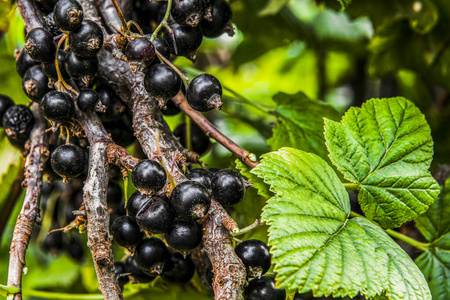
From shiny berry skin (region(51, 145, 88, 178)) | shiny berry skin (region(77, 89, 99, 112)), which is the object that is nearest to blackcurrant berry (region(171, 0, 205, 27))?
shiny berry skin (region(77, 89, 99, 112))

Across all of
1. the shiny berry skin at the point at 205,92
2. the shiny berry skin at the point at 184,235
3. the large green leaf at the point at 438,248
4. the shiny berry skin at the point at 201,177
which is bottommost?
the large green leaf at the point at 438,248

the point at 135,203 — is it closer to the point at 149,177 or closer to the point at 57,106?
the point at 149,177

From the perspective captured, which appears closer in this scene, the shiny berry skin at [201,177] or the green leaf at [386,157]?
Answer: the shiny berry skin at [201,177]

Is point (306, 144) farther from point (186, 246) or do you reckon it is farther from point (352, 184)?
point (186, 246)

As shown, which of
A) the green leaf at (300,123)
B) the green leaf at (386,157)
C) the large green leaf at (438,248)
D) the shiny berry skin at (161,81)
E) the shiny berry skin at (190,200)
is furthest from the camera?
the green leaf at (300,123)

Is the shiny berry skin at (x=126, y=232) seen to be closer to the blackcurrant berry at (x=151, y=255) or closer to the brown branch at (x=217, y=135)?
the blackcurrant berry at (x=151, y=255)

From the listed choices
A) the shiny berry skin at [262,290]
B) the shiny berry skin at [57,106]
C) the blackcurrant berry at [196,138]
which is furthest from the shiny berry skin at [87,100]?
the shiny berry skin at [262,290]
